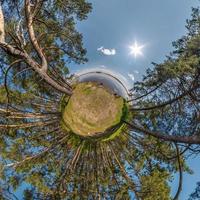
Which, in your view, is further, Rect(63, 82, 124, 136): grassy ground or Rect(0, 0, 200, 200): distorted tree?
Rect(63, 82, 124, 136): grassy ground

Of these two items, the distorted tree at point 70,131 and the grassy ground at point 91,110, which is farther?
the grassy ground at point 91,110

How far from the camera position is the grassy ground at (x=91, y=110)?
39.6 feet

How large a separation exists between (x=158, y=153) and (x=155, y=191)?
173cm

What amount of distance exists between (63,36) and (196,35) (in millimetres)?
4640

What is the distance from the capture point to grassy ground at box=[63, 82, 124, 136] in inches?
475

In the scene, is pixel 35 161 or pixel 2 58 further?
pixel 2 58

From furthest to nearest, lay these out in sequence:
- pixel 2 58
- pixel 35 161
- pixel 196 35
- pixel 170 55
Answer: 1. pixel 2 58
2. pixel 35 161
3. pixel 170 55
4. pixel 196 35

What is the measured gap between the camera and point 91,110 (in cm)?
1254

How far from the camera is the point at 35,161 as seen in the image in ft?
35.1

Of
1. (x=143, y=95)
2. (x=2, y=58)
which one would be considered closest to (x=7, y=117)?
(x=2, y=58)

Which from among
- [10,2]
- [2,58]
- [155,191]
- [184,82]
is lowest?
[155,191]

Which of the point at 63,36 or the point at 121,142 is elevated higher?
the point at 63,36

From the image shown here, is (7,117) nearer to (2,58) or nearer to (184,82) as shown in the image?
(2,58)

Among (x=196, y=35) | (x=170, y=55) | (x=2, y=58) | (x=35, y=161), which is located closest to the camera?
(x=196, y=35)
